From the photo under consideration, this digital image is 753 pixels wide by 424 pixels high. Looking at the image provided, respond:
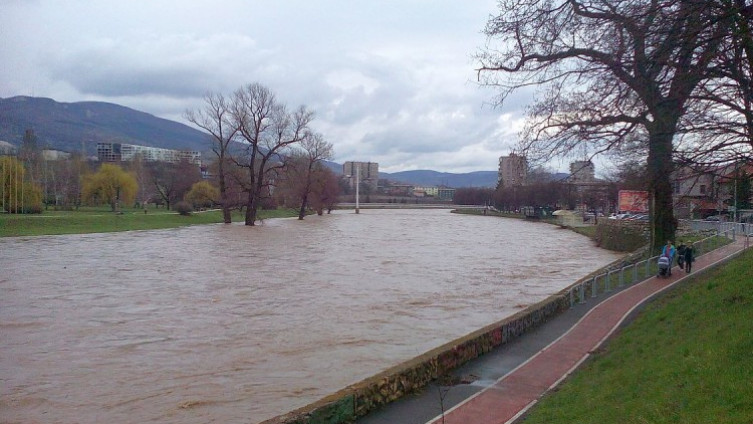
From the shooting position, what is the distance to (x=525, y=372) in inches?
443

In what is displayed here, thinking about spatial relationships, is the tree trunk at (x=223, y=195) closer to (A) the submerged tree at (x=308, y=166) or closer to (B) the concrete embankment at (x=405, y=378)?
(A) the submerged tree at (x=308, y=166)

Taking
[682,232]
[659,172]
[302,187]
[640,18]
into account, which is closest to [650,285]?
[659,172]

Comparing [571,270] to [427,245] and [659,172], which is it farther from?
[659,172]

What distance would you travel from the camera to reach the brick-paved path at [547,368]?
9.05 meters

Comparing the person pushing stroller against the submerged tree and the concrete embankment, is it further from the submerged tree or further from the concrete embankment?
the submerged tree

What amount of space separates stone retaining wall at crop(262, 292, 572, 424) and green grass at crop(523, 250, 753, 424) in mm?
1869

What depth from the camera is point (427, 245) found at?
42.1 m

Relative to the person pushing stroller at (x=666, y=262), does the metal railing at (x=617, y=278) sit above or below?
below

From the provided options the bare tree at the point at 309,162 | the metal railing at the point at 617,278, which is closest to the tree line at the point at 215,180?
the bare tree at the point at 309,162

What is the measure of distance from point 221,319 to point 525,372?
28.5 ft

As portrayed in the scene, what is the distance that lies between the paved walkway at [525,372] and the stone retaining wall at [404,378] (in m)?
0.18

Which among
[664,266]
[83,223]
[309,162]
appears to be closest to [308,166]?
[309,162]

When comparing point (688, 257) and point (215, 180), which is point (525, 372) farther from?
point (215, 180)

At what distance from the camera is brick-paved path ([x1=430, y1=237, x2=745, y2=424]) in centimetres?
905
